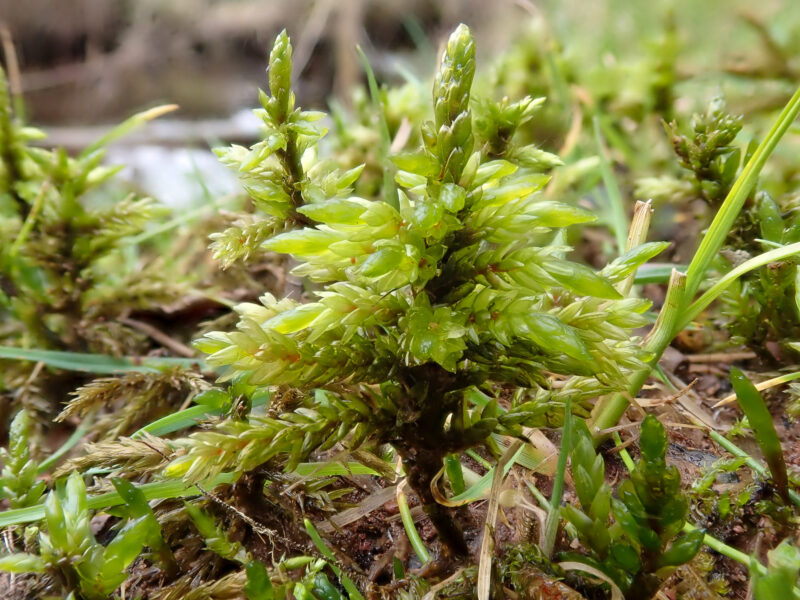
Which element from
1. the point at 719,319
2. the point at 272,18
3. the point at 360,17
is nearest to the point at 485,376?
the point at 719,319

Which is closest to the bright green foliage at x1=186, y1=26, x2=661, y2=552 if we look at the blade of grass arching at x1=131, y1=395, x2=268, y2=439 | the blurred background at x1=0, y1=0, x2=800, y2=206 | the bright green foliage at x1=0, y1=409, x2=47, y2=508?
the blade of grass arching at x1=131, y1=395, x2=268, y2=439

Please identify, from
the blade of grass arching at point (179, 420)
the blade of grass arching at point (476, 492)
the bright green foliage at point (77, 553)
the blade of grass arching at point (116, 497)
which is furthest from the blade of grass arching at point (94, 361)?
the blade of grass arching at point (476, 492)

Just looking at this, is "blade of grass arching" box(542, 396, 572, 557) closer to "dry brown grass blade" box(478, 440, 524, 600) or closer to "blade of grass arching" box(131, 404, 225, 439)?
"dry brown grass blade" box(478, 440, 524, 600)

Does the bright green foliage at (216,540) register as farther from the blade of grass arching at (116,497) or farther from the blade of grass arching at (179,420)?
the blade of grass arching at (179,420)

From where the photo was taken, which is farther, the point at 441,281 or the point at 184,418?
the point at 184,418

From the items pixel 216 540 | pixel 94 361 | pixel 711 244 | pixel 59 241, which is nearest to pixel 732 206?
pixel 711 244

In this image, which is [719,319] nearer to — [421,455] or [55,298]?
[421,455]

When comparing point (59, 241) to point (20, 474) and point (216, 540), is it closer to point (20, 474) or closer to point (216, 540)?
point (20, 474)
